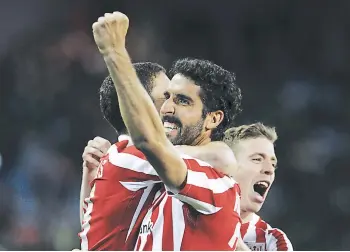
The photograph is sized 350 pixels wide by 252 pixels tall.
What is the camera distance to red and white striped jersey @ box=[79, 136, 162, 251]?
1956mm

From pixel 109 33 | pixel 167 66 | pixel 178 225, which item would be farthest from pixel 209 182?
pixel 167 66

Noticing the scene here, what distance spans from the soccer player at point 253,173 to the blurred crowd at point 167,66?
133 centimetres

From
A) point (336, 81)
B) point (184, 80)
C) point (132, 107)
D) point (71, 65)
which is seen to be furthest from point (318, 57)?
point (132, 107)

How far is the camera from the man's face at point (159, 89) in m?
2.19

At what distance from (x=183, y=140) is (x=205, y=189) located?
0.22 meters

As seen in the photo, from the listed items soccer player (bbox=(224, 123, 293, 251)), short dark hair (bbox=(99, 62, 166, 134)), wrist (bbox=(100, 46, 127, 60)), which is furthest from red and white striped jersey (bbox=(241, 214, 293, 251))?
wrist (bbox=(100, 46, 127, 60))

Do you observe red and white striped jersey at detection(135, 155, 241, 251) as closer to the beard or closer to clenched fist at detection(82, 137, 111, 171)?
the beard

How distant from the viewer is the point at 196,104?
192 cm

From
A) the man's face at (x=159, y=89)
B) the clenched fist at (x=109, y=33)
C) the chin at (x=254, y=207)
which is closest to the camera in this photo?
the clenched fist at (x=109, y=33)

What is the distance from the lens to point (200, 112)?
1923 millimetres

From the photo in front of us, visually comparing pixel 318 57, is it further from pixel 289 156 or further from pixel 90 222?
pixel 90 222

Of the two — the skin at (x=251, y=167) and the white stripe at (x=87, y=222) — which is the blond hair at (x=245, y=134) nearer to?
the skin at (x=251, y=167)

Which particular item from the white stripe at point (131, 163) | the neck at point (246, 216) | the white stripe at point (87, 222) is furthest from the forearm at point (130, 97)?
the neck at point (246, 216)

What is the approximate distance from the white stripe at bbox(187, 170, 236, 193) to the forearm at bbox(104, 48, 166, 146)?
212 mm
